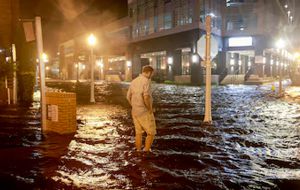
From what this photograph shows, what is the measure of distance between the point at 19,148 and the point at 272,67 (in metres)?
54.4

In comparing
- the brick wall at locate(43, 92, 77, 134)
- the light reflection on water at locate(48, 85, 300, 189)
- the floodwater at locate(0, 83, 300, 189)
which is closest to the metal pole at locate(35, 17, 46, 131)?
the brick wall at locate(43, 92, 77, 134)

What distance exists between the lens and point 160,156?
736 cm

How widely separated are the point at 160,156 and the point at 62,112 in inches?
143

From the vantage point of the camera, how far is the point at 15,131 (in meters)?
10.2

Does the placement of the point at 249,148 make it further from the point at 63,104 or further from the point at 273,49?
the point at 273,49

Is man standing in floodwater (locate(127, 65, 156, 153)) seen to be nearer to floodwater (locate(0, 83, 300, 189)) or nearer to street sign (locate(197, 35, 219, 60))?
floodwater (locate(0, 83, 300, 189))

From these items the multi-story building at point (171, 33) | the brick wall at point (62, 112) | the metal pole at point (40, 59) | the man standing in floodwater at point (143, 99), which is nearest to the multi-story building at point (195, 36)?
the multi-story building at point (171, 33)

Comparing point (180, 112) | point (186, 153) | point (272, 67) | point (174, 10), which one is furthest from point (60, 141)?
point (272, 67)

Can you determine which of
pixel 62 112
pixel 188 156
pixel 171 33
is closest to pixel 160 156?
pixel 188 156

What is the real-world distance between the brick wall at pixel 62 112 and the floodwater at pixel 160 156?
15.8 inches

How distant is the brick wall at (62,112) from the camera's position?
9.72 m

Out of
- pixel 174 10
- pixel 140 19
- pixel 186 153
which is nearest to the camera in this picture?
pixel 186 153

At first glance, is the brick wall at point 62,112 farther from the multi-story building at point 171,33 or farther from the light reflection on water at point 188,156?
the multi-story building at point 171,33

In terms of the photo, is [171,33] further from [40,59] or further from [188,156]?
[188,156]
